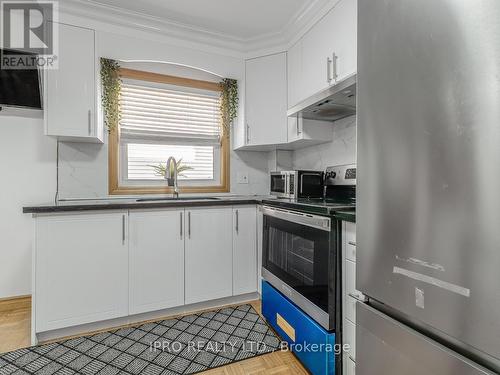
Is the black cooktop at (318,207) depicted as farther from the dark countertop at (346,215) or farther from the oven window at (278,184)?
the oven window at (278,184)

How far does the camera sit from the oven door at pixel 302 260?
52.6 inches

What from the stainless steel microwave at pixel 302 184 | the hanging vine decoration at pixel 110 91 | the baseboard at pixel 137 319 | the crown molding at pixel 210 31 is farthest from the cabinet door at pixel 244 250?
the crown molding at pixel 210 31

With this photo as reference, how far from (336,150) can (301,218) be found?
38.6 inches

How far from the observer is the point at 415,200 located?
713 millimetres

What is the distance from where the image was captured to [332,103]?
5.93 feet

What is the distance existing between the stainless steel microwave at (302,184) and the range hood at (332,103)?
0.47 metres

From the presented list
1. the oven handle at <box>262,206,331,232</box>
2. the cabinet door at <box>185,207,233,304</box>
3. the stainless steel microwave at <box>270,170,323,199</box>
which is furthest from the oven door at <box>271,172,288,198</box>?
the cabinet door at <box>185,207,233,304</box>

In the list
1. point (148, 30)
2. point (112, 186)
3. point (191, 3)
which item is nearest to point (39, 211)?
point (112, 186)

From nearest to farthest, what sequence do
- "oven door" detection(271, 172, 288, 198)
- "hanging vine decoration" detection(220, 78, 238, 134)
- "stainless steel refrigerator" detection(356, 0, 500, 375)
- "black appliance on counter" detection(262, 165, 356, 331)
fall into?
"stainless steel refrigerator" detection(356, 0, 500, 375) → "black appliance on counter" detection(262, 165, 356, 331) → "oven door" detection(271, 172, 288, 198) → "hanging vine decoration" detection(220, 78, 238, 134)

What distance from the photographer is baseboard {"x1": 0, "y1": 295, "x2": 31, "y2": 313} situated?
2.17 metres

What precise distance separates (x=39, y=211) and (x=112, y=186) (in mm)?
739

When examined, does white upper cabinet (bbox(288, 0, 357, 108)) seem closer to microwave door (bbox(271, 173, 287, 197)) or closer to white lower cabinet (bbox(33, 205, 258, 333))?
microwave door (bbox(271, 173, 287, 197))

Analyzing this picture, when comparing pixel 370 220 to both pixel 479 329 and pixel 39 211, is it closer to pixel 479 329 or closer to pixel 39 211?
pixel 479 329

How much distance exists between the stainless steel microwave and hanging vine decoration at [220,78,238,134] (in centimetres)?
87
